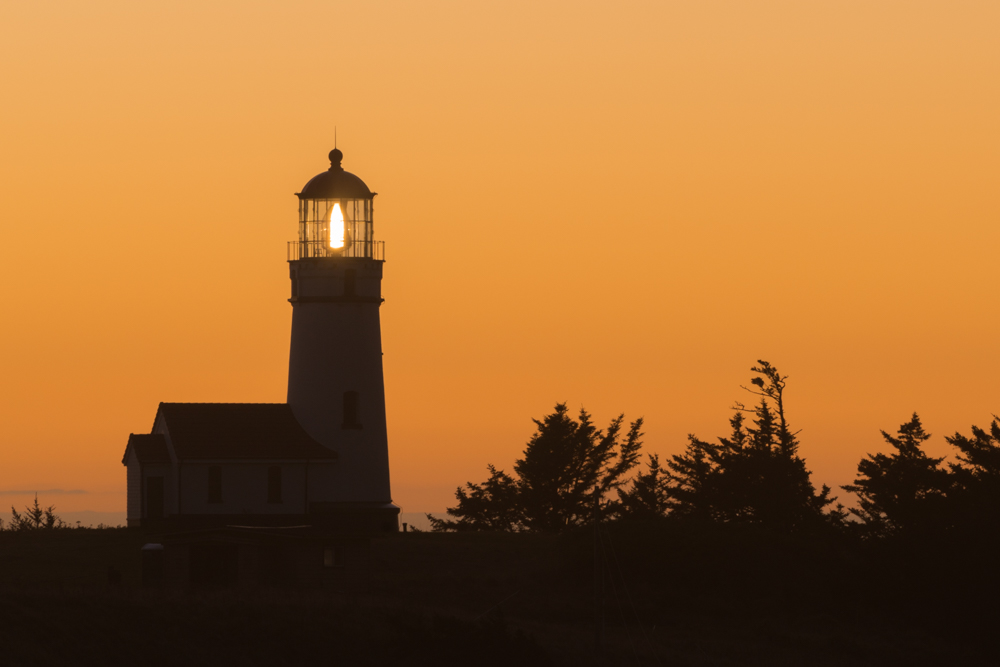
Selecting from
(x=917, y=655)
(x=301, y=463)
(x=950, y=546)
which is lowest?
(x=917, y=655)

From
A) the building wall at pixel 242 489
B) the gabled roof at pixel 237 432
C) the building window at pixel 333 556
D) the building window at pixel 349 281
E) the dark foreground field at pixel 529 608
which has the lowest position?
the dark foreground field at pixel 529 608

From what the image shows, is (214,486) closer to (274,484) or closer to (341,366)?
(274,484)

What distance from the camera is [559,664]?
41156 mm

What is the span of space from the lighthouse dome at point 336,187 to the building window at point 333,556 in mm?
14520

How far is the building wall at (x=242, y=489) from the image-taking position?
2249 inches

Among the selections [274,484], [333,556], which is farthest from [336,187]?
[333,556]

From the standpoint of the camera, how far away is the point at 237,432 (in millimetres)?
58625

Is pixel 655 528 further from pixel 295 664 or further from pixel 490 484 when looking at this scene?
pixel 490 484

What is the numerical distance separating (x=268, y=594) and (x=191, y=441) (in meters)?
13.2

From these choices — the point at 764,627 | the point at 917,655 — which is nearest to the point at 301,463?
the point at 764,627

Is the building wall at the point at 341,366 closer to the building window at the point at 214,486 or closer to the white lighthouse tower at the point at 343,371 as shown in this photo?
the white lighthouse tower at the point at 343,371

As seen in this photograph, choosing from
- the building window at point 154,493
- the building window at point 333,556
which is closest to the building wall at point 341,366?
the building window at point 154,493

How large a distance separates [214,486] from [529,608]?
45.4 feet

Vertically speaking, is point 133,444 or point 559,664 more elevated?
point 133,444
